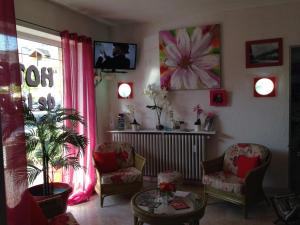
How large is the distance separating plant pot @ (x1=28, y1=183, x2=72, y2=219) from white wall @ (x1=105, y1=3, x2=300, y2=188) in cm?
208

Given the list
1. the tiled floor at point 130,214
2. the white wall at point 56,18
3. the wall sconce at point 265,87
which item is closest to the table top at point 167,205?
the tiled floor at point 130,214

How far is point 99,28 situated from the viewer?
14.4ft

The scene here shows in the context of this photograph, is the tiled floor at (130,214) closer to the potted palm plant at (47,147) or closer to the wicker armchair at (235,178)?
the wicker armchair at (235,178)

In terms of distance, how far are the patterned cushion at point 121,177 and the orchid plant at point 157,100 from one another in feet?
3.11

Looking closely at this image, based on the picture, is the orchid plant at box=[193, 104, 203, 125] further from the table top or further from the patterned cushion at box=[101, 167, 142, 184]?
the table top

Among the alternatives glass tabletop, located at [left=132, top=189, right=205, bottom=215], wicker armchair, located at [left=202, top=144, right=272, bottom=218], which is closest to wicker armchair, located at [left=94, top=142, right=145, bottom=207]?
glass tabletop, located at [left=132, top=189, right=205, bottom=215]

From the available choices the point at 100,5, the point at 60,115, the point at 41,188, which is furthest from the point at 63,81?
the point at 41,188

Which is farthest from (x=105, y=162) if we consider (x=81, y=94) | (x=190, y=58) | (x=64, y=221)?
(x=190, y=58)

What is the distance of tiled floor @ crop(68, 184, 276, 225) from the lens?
9.86 feet

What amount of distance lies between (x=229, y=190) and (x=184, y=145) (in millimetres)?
1081

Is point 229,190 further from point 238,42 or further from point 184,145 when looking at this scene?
point 238,42

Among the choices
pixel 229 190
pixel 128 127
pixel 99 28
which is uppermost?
pixel 99 28

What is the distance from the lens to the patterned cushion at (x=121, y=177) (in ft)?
11.2

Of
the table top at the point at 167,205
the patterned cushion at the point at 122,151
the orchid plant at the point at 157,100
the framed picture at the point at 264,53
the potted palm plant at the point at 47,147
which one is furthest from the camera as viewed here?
the orchid plant at the point at 157,100
